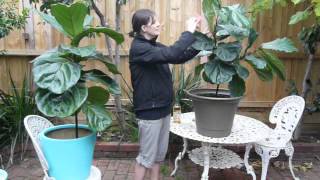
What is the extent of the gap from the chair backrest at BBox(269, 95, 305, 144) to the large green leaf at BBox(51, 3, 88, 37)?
7.21ft

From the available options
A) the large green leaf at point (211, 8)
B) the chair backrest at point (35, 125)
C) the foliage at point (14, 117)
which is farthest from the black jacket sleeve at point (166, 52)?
the foliage at point (14, 117)

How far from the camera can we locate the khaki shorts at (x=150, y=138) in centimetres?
288

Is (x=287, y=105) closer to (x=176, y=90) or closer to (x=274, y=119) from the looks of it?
(x=274, y=119)

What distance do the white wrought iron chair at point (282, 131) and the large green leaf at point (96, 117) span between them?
1672 millimetres

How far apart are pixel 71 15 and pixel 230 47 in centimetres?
120

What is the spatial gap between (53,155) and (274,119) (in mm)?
2322

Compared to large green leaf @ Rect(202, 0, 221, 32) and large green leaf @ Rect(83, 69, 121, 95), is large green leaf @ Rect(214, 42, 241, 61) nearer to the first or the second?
large green leaf @ Rect(202, 0, 221, 32)

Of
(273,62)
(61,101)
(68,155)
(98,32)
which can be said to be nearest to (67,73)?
(61,101)

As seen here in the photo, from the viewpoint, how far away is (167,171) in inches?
156

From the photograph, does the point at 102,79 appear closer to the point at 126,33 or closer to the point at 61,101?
the point at 61,101

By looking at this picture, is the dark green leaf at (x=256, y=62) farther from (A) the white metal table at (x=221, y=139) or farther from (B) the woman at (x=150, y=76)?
(A) the white metal table at (x=221, y=139)

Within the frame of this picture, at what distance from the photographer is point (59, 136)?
8.84 ft

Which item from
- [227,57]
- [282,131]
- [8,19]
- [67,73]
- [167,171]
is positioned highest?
[8,19]

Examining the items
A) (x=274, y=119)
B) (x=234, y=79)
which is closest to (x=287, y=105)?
(x=274, y=119)
